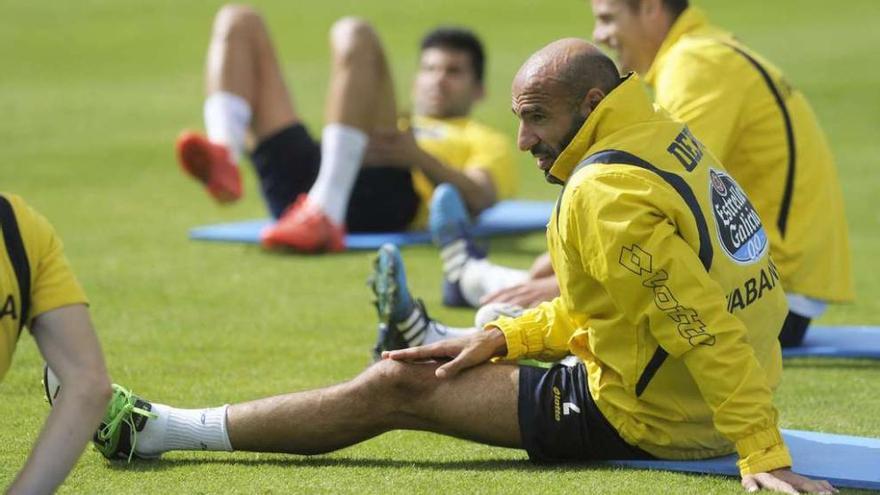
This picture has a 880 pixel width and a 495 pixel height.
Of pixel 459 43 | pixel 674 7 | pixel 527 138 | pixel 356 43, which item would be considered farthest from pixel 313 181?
pixel 527 138

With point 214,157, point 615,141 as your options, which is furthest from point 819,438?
point 214,157

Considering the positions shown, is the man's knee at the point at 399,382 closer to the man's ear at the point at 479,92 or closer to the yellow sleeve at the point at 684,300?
the yellow sleeve at the point at 684,300

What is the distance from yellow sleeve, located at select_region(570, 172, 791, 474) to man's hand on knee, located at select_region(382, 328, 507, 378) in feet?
1.85

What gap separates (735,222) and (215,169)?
4.51 meters

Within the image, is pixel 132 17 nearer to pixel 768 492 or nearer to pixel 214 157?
pixel 214 157

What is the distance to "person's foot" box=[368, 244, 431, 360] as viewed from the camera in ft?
18.2

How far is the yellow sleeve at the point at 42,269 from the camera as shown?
3352mm

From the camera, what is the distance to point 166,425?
430 cm

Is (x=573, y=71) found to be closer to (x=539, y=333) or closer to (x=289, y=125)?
(x=539, y=333)

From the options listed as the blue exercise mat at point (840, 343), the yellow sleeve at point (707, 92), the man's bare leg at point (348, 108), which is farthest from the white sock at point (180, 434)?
the man's bare leg at point (348, 108)

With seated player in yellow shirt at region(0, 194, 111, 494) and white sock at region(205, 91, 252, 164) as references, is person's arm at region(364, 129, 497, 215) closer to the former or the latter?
white sock at region(205, 91, 252, 164)

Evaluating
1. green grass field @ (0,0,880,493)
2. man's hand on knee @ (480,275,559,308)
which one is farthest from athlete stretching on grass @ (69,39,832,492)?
man's hand on knee @ (480,275,559,308)

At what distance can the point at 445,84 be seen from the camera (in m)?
9.51

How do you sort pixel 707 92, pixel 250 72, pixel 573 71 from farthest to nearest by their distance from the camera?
pixel 250 72, pixel 707 92, pixel 573 71
